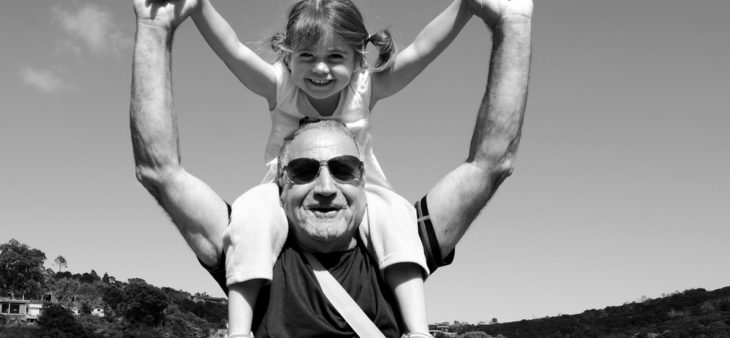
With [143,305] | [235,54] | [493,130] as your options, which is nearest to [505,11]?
[493,130]

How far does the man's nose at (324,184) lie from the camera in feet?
11.3

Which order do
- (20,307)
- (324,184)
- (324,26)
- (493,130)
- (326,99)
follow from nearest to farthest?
(324,184) → (493,130) → (324,26) → (326,99) → (20,307)

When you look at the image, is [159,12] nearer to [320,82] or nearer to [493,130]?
[320,82]

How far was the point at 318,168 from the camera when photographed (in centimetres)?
352

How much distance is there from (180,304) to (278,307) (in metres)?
135

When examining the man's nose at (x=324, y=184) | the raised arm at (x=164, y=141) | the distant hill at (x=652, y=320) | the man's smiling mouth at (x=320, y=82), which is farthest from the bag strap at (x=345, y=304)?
the distant hill at (x=652, y=320)

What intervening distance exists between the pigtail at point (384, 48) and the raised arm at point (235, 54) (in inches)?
24.4

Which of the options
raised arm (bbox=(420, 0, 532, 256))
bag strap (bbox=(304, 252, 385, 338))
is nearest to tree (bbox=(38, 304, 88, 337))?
bag strap (bbox=(304, 252, 385, 338))

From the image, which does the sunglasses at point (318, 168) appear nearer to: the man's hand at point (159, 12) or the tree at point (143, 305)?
the man's hand at point (159, 12)

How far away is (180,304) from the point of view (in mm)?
133125

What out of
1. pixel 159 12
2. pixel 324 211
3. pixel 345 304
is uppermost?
pixel 159 12

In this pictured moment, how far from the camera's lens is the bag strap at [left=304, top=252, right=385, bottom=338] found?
344 cm

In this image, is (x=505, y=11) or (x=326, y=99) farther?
(x=326, y=99)

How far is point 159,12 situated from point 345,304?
1.59 m
